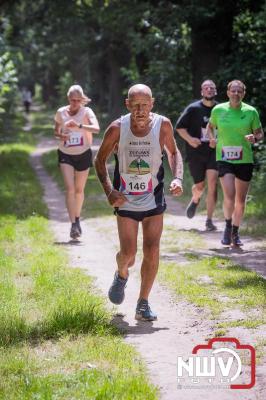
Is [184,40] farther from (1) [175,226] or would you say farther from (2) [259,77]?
(1) [175,226]

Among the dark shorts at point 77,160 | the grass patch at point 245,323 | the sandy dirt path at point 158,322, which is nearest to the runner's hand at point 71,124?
the dark shorts at point 77,160

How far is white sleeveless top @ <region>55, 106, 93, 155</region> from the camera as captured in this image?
11367mm

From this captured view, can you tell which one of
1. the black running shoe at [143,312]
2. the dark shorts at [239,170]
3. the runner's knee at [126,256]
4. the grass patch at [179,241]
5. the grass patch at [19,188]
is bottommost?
the grass patch at [19,188]

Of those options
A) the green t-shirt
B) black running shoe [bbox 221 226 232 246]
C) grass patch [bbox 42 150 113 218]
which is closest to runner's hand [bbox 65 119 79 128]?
the green t-shirt

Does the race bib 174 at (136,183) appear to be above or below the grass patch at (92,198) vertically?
above

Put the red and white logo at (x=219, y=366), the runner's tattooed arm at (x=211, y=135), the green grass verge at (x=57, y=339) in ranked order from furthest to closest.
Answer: the runner's tattooed arm at (x=211, y=135) < the red and white logo at (x=219, y=366) < the green grass verge at (x=57, y=339)

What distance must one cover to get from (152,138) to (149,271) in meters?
1.11

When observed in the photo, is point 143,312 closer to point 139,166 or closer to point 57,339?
point 57,339

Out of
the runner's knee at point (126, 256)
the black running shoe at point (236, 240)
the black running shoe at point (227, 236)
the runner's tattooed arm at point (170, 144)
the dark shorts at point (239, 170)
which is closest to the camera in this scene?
the runner's tattooed arm at point (170, 144)

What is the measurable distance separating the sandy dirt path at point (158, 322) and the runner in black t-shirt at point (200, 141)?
0.66m

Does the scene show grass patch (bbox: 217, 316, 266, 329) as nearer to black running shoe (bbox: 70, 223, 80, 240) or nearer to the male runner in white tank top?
the male runner in white tank top

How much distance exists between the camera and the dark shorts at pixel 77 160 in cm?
1148

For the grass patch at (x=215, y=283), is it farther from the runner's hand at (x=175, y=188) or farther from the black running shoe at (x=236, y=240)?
the runner's hand at (x=175, y=188)

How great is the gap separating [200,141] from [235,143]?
177 centimetres
